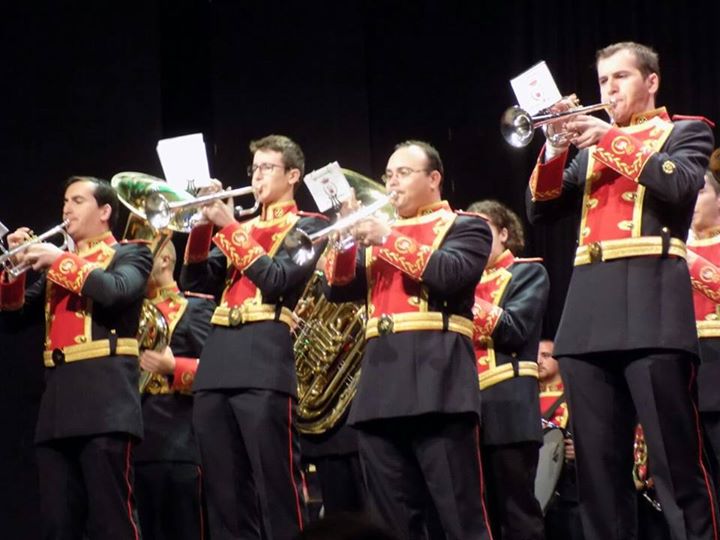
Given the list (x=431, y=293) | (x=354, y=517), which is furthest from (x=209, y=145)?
(x=354, y=517)

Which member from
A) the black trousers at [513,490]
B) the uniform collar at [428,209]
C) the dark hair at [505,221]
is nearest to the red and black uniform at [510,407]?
the black trousers at [513,490]

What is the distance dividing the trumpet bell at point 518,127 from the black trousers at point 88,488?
1998 millimetres

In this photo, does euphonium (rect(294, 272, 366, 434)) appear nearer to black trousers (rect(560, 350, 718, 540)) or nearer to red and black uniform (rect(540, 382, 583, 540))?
red and black uniform (rect(540, 382, 583, 540))

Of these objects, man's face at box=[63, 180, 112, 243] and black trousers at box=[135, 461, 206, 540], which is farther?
black trousers at box=[135, 461, 206, 540]

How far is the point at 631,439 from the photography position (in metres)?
3.96

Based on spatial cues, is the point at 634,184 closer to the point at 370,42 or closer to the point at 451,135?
the point at 451,135

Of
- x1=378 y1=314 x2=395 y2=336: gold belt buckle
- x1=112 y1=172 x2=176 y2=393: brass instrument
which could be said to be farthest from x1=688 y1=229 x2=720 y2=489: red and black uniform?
x1=112 y1=172 x2=176 y2=393: brass instrument

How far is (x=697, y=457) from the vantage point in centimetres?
385

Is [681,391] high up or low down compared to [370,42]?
down

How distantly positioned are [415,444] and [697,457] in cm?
101

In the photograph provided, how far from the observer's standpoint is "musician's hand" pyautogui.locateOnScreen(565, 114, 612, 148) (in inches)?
158

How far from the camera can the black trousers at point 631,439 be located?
3811 millimetres

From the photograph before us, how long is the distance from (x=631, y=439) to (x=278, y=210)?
198 centimetres

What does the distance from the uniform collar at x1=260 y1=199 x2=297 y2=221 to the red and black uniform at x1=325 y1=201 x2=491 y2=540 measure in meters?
0.83
